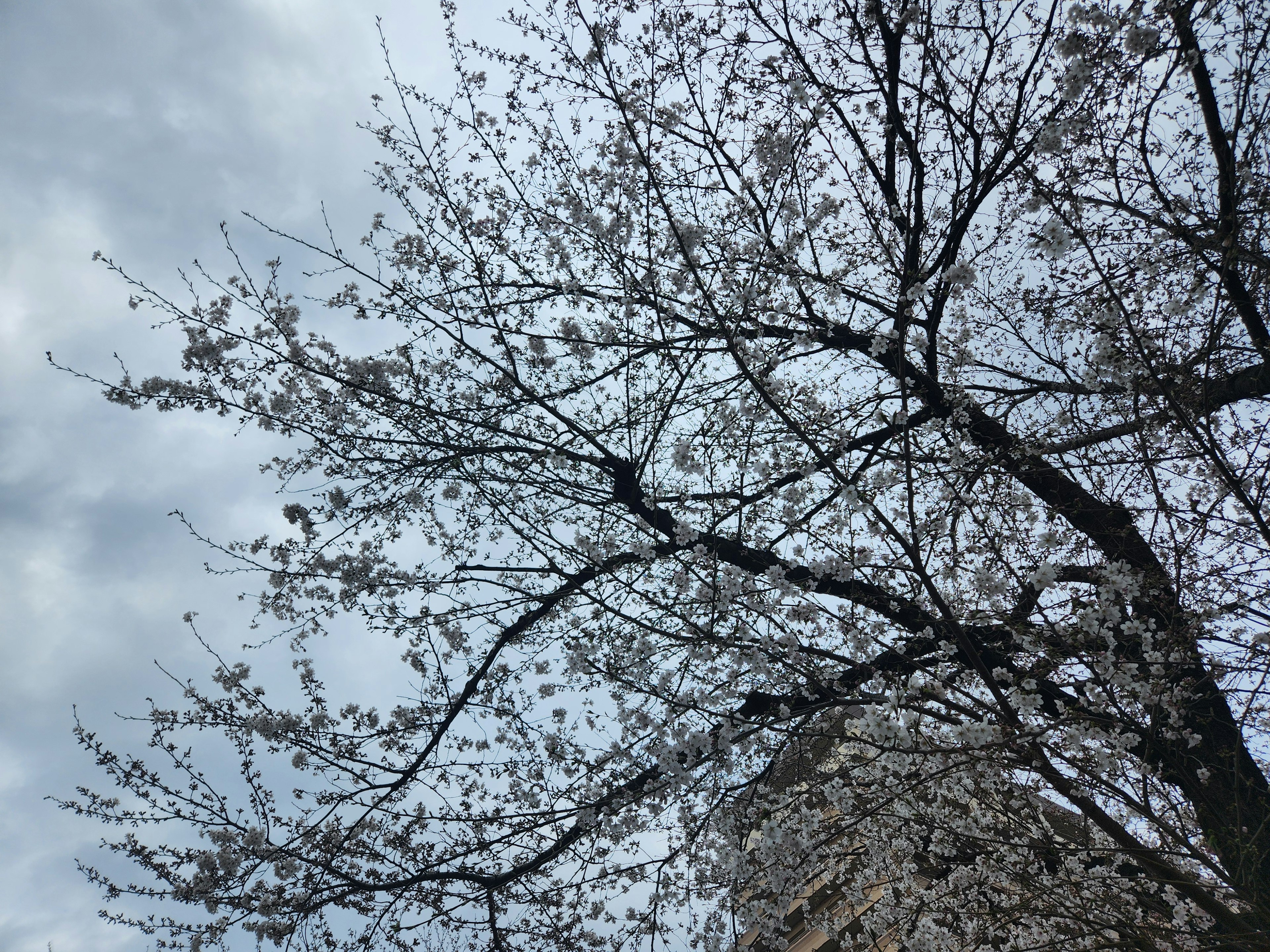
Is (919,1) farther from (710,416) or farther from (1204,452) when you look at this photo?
(1204,452)

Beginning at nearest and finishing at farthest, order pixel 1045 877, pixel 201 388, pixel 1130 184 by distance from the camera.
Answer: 1. pixel 1130 184
2. pixel 1045 877
3. pixel 201 388

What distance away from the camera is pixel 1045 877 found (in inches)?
214

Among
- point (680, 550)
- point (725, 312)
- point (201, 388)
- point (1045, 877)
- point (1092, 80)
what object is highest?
point (201, 388)

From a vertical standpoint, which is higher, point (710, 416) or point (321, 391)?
point (321, 391)

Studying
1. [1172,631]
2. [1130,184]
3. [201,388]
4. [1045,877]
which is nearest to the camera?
[1172,631]

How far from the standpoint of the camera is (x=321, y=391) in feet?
20.4

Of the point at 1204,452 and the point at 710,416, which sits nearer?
the point at 1204,452

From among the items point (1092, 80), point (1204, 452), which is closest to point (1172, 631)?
point (1204, 452)

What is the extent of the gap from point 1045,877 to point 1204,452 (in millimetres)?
3686

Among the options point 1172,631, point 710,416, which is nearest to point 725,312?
point 710,416

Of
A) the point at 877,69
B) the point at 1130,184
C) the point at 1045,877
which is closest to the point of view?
the point at 1130,184

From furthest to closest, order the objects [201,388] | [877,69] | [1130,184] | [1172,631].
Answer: [877,69] < [201,388] < [1130,184] < [1172,631]

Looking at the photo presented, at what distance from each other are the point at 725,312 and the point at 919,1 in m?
3.34

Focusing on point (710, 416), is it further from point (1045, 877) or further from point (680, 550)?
point (1045, 877)
